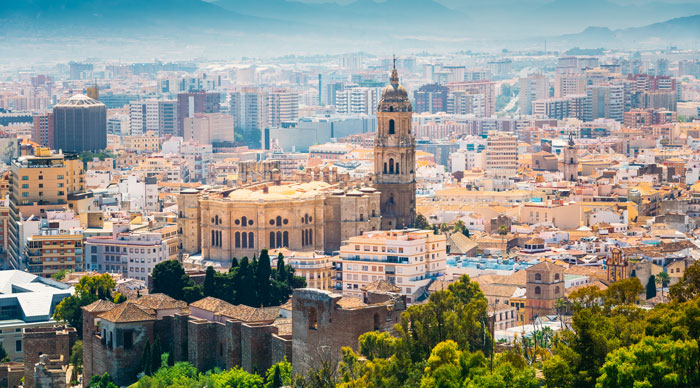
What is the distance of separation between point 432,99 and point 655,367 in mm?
165385

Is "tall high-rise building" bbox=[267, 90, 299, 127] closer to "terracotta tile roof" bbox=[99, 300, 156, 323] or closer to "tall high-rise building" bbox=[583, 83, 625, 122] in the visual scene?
"tall high-rise building" bbox=[583, 83, 625, 122]

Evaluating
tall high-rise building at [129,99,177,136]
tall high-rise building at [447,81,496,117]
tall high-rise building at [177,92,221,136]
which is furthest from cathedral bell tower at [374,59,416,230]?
tall high-rise building at [447,81,496,117]

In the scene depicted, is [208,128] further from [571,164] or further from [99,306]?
[99,306]

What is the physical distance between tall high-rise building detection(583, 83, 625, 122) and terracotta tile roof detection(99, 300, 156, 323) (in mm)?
127503

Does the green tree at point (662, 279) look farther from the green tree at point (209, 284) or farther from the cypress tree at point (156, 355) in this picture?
the cypress tree at point (156, 355)

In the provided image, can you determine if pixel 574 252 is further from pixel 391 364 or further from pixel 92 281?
pixel 391 364

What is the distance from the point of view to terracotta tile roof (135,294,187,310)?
45656mm

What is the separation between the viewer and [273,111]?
182250 mm

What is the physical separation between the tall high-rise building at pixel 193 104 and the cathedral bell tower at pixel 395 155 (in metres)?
92.8

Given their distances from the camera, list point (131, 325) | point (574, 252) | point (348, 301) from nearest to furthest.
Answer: point (348, 301)
point (131, 325)
point (574, 252)

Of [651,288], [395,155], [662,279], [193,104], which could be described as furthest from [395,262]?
[193,104]

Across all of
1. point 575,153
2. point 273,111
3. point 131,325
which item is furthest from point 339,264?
point 273,111

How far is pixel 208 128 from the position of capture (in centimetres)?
15838

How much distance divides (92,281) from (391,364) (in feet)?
63.8
